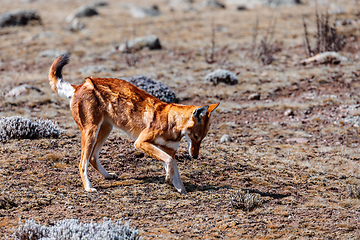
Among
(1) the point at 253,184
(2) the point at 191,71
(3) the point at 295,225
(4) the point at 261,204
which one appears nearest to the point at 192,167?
(1) the point at 253,184

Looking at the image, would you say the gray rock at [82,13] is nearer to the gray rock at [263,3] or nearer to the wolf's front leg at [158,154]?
the gray rock at [263,3]

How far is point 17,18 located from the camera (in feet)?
99.1

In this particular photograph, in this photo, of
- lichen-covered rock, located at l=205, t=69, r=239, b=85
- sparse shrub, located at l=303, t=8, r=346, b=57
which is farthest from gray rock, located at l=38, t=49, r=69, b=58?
sparse shrub, located at l=303, t=8, r=346, b=57

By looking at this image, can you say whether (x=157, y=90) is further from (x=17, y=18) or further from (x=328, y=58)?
(x=17, y=18)

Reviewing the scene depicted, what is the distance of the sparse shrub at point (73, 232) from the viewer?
5.04 meters

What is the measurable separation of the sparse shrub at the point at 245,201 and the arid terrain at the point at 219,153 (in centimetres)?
12

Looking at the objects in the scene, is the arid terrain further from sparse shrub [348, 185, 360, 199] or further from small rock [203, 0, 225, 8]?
small rock [203, 0, 225, 8]

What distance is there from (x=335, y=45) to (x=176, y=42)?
905 cm

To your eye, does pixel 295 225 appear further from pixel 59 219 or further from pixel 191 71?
pixel 191 71

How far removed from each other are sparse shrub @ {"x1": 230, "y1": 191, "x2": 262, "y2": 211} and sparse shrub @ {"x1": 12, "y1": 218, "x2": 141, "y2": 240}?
1.94m

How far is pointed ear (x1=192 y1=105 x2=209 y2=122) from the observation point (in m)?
6.24

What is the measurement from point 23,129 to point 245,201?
17.4 ft

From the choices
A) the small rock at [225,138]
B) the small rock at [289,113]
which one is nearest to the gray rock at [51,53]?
the small rock at [289,113]

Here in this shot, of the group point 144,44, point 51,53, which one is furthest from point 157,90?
point 51,53
